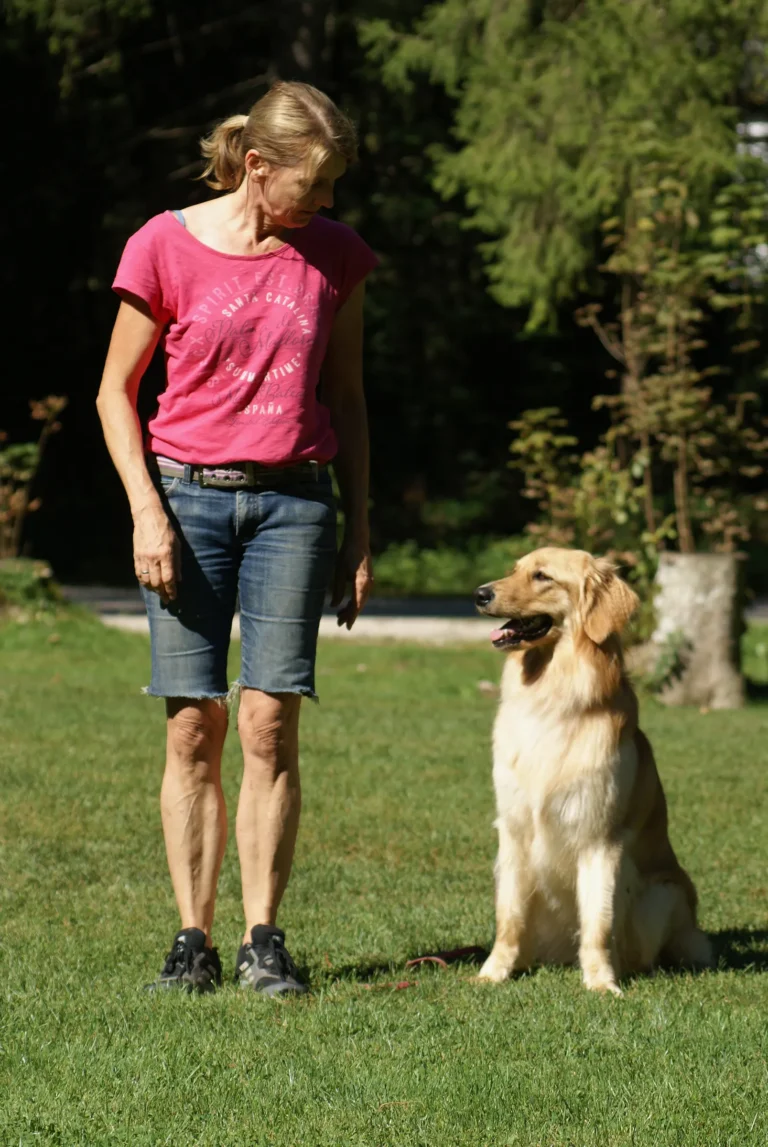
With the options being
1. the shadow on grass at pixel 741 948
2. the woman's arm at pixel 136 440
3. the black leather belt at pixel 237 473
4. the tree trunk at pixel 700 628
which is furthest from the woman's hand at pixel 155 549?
the tree trunk at pixel 700 628

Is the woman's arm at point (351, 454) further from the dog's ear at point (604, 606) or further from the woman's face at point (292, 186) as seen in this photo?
the dog's ear at point (604, 606)

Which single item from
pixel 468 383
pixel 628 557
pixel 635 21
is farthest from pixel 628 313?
pixel 468 383

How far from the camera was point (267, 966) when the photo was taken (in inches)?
163

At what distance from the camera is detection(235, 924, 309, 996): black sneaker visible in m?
4.10

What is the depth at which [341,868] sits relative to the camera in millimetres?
5930

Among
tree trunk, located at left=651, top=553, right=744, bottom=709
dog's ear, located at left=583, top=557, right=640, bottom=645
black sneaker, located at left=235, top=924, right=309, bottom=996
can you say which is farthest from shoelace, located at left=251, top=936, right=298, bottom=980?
tree trunk, located at left=651, top=553, right=744, bottom=709

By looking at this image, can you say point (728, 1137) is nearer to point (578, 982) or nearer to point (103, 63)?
point (578, 982)

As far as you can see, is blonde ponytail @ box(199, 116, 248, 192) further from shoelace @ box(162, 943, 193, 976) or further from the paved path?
the paved path

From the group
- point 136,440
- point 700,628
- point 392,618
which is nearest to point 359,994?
point 136,440

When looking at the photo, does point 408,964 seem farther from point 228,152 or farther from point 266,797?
point 228,152

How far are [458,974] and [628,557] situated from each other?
6428mm

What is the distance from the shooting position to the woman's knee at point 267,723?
409cm

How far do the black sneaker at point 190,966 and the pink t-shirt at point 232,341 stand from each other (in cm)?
129

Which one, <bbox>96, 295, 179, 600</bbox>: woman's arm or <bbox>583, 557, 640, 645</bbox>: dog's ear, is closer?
<bbox>96, 295, 179, 600</bbox>: woman's arm
